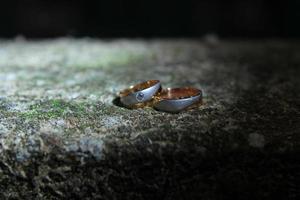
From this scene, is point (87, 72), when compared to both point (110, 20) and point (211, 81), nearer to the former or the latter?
point (211, 81)

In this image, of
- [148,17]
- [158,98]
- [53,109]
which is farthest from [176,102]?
[148,17]

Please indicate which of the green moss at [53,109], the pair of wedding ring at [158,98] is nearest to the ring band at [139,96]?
the pair of wedding ring at [158,98]

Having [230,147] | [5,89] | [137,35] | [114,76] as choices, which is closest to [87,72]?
[114,76]

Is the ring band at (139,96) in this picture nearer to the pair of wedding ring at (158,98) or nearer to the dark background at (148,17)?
the pair of wedding ring at (158,98)

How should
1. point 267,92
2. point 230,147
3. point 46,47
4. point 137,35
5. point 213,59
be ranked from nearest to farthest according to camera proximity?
point 230,147 → point 267,92 → point 213,59 → point 46,47 → point 137,35

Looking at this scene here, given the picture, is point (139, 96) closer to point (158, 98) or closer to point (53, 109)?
point (158, 98)

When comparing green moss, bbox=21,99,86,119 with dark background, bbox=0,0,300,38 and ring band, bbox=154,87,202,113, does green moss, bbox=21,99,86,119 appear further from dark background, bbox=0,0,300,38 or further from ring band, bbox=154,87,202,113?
dark background, bbox=0,0,300,38
